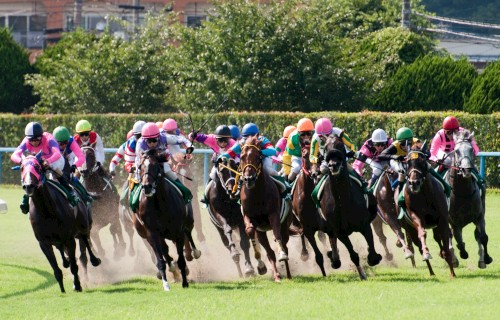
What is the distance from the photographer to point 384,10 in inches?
1693

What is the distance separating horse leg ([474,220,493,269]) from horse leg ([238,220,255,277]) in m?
2.82

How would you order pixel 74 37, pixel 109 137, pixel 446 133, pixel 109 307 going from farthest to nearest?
pixel 74 37, pixel 109 137, pixel 446 133, pixel 109 307

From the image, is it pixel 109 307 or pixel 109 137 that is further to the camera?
pixel 109 137

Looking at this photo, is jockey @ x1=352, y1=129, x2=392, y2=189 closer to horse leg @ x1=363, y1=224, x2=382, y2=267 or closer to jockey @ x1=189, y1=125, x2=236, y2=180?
jockey @ x1=189, y1=125, x2=236, y2=180

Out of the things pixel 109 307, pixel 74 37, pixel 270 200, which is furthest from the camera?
pixel 74 37

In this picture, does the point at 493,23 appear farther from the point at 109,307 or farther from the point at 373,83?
the point at 109,307

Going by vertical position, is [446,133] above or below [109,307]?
above

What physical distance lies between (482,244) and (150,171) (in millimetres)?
4383

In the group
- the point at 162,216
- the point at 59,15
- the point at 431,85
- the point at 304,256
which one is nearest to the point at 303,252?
the point at 304,256

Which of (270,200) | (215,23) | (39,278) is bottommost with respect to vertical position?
(39,278)

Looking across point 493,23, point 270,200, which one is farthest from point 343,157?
point 493,23

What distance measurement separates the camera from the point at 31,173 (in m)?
13.6

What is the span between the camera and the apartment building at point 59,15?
59219 mm

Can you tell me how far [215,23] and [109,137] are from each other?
4.46 m
